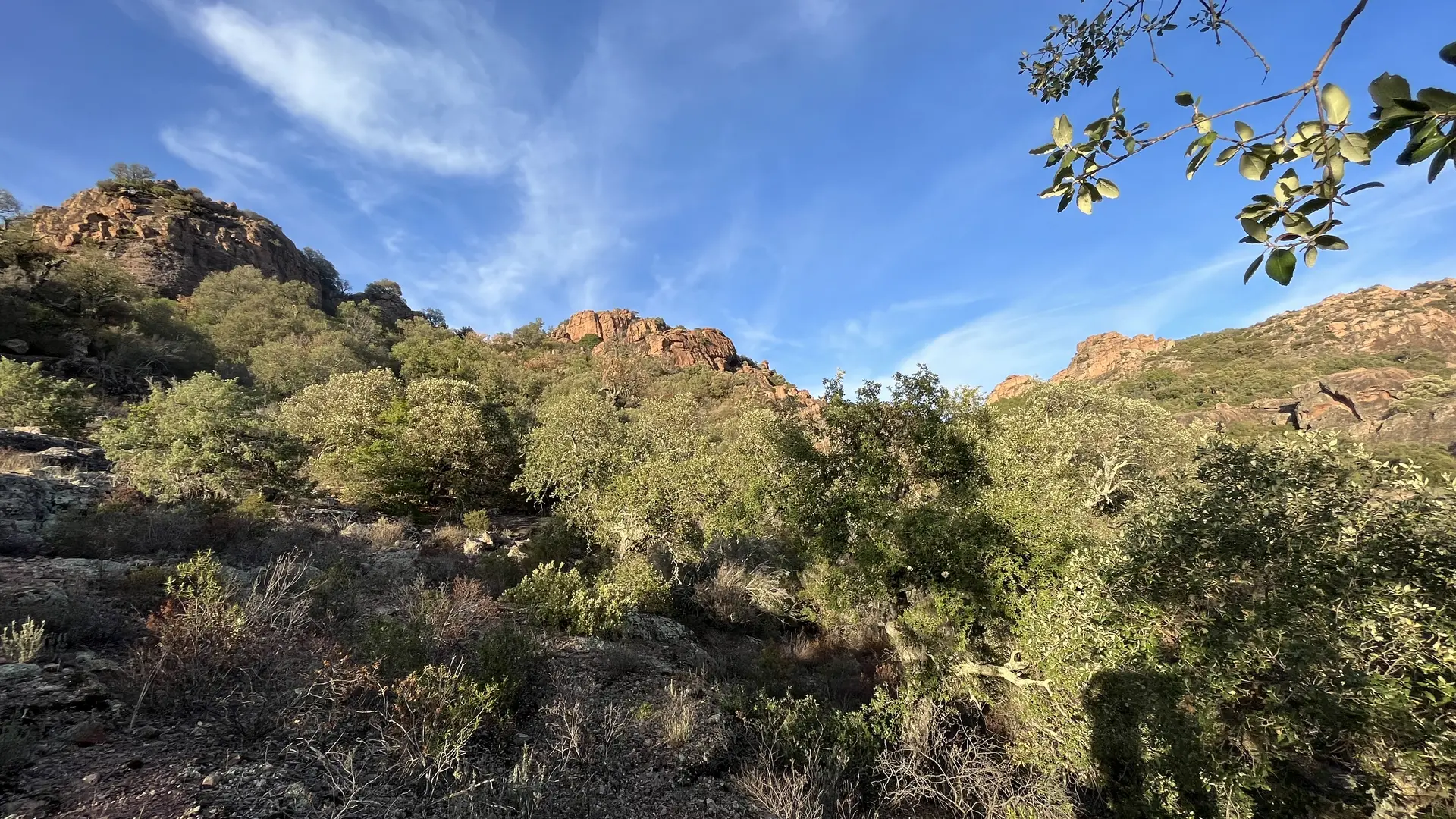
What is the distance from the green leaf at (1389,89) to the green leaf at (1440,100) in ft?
0.24

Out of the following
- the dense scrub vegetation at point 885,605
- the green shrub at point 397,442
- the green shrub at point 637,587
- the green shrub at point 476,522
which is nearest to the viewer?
the dense scrub vegetation at point 885,605

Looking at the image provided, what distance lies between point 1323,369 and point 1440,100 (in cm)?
5708

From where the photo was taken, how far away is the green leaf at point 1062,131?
5.55ft

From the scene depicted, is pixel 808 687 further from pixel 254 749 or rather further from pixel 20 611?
pixel 20 611

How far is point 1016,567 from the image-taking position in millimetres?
7949

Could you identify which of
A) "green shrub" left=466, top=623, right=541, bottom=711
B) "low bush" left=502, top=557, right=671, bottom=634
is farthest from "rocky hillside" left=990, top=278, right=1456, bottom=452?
"green shrub" left=466, top=623, right=541, bottom=711

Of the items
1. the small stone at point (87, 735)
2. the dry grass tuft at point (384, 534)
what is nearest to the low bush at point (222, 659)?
the small stone at point (87, 735)

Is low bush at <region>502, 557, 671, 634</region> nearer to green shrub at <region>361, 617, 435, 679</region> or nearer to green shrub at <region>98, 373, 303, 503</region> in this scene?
green shrub at <region>361, 617, 435, 679</region>

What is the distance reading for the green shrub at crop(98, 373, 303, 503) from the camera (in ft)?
42.0

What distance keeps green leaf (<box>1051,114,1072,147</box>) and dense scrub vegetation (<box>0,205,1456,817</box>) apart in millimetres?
6461

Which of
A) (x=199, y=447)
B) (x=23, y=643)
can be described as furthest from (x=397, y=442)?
(x=23, y=643)

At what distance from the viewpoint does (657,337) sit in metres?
73.7

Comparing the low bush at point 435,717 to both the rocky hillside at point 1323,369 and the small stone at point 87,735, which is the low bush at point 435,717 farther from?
the rocky hillside at point 1323,369

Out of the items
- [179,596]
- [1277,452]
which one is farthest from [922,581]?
[179,596]
